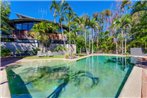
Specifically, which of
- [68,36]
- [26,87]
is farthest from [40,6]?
[26,87]

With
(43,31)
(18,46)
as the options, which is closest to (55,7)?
(43,31)

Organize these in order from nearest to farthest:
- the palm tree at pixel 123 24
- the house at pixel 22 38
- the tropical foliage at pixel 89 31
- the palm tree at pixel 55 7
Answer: the palm tree at pixel 55 7, the tropical foliage at pixel 89 31, the palm tree at pixel 123 24, the house at pixel 22 38

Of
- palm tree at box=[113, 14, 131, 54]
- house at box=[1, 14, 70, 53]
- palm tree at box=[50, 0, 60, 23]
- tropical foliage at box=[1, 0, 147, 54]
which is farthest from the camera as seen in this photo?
house at box=[1, 14, 70, 53]

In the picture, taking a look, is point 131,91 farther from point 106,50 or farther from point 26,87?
point 106,50

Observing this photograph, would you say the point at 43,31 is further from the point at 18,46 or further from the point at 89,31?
the point at 89,31

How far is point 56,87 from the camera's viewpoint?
1003 cm

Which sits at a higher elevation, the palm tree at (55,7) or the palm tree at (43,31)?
the palm tree at (55,7)

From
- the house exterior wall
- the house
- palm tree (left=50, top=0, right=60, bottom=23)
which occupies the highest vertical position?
palm tree (left=50, top=0, right=60, bottom=23)

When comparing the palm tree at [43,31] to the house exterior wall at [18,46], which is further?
the palm tree at [43,31]

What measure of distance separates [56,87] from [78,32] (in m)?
27.8

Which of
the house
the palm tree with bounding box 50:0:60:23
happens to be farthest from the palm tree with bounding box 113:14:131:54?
the palm tree with bounding box 50:0:60:23

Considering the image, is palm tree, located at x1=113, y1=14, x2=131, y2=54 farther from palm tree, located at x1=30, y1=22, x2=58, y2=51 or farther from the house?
palm tree, located at x1=30, y1=22, x2=58, y2=51

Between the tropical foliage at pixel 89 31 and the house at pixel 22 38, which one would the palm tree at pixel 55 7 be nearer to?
the tropical foliage at pixel 89 31

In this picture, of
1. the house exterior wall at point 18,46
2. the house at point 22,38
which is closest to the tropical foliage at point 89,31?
the house at point 22,38
